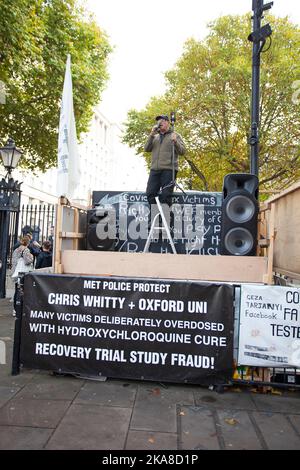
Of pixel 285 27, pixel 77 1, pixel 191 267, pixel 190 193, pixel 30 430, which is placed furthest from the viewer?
pixel 285 27

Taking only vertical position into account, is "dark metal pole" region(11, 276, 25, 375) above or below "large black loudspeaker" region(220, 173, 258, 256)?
below

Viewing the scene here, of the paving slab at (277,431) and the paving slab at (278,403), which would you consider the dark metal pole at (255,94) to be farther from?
the paving slab at (277,431)

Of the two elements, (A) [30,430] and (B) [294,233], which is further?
(B) [294,233]

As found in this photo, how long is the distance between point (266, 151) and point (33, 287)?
1409cm

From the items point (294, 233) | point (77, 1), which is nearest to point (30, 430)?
point (294, 233)

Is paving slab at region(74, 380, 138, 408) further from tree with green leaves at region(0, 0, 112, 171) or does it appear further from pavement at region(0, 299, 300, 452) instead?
tree with green leaves at region(0, 0, 112, 171)

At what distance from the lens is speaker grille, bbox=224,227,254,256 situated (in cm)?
561

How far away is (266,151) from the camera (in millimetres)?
16359

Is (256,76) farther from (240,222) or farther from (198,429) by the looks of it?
(198,429)

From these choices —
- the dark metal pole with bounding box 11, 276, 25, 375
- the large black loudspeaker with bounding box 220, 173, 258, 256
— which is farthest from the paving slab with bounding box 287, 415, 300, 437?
the dark metal pole with bounding box 11, 276, 25, 375

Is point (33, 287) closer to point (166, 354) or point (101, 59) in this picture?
point (166, 354)

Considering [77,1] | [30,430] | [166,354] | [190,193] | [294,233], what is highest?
[77,1]

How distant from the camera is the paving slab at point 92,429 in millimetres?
3033

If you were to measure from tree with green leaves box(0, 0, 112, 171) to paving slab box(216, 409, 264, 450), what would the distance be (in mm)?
10312
